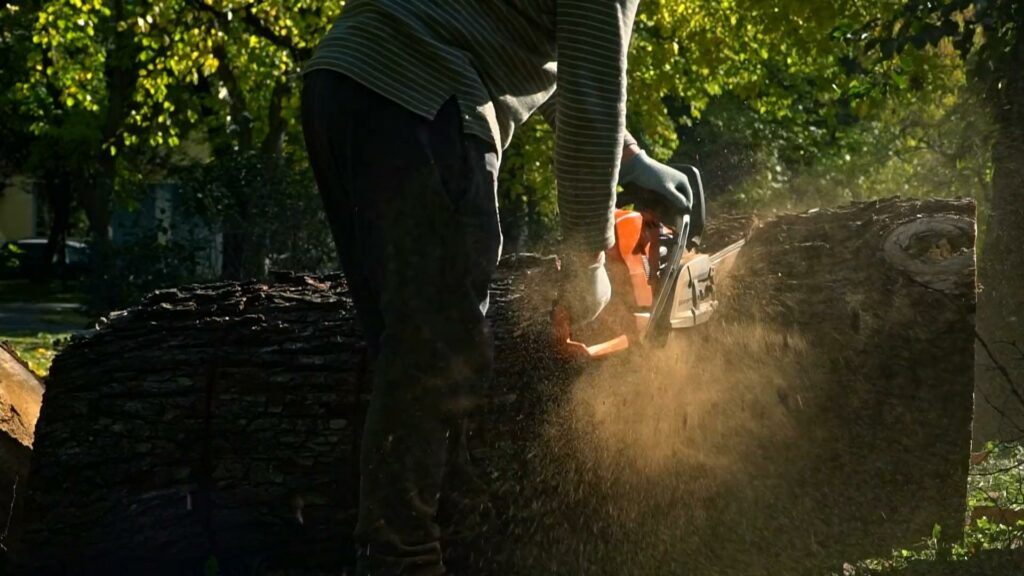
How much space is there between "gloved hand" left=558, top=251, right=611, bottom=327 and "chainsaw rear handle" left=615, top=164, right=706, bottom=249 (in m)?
0.40

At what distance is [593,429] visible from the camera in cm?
377

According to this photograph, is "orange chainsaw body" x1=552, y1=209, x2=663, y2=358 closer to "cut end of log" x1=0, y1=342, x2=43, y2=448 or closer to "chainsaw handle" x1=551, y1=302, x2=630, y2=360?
"chainsaw handle" x1=551, y1=302, x2=630, y2=360

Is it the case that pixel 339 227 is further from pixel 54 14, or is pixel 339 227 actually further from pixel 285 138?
pixel 285 138

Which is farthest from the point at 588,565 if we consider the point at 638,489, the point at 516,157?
the point at 516,157

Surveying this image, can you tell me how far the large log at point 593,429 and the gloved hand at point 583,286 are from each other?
1.99 ft

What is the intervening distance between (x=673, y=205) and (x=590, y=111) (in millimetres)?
721

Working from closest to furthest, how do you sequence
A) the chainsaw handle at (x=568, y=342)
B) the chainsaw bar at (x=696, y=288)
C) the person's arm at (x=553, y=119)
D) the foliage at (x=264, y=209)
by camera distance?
1. the chainsaw handle at (x=568, y=342)
2. the person's arm at (x=553, y=119)
3. the chainsaw bar at (x=696, y=288)
4. the foliage at (x=264, y=209)

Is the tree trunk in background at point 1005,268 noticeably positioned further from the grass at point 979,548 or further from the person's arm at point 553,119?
the person's arm at point 553,119

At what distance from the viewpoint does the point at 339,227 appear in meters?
2.98

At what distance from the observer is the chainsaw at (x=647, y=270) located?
341 cm

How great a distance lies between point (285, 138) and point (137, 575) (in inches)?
703

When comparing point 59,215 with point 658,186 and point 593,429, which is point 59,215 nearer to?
point 593,429

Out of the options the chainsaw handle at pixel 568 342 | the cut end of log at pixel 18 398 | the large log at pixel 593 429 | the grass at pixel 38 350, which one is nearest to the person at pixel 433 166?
the chainsaw handle at pixel 568 342

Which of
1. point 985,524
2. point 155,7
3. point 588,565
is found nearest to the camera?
point 588,565
